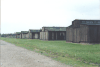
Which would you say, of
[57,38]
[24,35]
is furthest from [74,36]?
[24,35]

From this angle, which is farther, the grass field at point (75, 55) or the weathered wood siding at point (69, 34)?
the weathered wood siding at point (69, 34)

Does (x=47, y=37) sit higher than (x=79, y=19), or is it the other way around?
(x=79, y=19)

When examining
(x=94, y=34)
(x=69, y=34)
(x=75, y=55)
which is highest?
(x=94, y=34)

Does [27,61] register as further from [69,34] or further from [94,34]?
[69,34]

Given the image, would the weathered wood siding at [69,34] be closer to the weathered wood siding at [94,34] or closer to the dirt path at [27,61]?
the weathered wood siding at [94,34]

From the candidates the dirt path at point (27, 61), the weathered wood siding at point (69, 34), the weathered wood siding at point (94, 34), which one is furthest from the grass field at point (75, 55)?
the weathered wood siding at point (69, 34)

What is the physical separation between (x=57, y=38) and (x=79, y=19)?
1827 centimetres

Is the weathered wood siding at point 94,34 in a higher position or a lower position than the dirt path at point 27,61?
higher

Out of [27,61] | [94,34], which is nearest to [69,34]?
[94,34]

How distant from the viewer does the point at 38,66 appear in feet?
30.2

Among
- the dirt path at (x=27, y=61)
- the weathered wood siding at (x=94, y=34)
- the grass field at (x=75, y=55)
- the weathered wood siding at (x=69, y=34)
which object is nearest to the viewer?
the dirt path at (x=27, y=61)

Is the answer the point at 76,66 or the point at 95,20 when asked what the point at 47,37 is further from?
the point at 76,66

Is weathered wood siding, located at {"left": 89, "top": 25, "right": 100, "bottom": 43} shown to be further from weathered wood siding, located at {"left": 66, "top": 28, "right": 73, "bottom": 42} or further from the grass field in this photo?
the grass field

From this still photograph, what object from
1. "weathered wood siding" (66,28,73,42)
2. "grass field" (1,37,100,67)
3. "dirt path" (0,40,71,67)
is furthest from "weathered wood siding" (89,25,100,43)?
"dirt path" (0,40,71,67)
